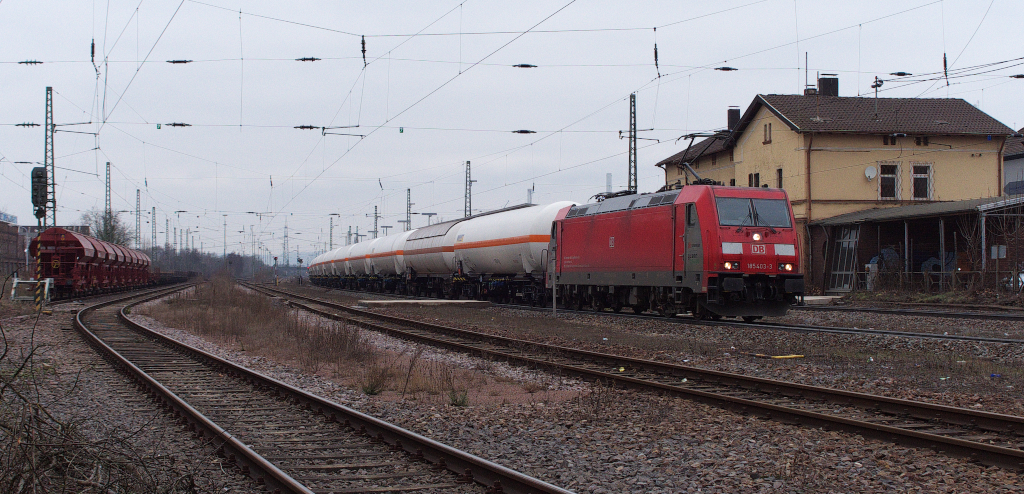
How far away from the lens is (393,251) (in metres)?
44.1

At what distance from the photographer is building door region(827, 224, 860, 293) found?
3497cm

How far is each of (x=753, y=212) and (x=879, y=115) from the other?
1032 inches

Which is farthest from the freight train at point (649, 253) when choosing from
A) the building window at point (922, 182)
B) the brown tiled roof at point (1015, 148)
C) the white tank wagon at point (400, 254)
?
the brown tiled roof at point (1015, 148)

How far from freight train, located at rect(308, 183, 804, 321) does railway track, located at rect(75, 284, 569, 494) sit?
10.5 meters

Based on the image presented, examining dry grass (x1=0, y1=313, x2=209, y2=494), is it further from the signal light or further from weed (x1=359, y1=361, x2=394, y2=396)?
the signal light

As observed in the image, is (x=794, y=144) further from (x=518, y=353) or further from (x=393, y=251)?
(x=518, y=353)

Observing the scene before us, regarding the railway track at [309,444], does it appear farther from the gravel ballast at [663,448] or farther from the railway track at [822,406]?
the railway track at [822,406]

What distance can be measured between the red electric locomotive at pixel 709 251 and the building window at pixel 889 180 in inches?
900

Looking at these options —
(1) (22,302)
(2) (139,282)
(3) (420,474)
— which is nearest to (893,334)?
(3) (420,474)

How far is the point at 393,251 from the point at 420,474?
3841cm

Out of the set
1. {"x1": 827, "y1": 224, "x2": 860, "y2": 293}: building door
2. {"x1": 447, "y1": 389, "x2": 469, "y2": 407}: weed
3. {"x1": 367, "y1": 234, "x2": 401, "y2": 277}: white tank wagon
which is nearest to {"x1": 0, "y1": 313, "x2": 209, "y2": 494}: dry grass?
{"x1": 447, "y1": 389, "x2": 469, "y2": 407}: weed

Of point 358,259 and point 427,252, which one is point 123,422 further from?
point 358,259

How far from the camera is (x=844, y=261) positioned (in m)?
35.8

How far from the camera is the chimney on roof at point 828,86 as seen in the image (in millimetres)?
44625
